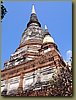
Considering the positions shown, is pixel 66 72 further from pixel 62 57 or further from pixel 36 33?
pixel 36 33

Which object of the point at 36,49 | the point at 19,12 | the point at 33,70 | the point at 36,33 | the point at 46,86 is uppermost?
the point at 19,12

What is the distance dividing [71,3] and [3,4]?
769 millimetres

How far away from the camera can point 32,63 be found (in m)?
2.77

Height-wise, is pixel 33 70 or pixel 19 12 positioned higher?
pixel 19 12

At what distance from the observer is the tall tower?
271 centimetres

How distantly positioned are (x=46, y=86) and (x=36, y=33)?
62 cm

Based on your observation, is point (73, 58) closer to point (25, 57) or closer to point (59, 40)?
point (59, 40)

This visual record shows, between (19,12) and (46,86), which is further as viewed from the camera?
(19,12)

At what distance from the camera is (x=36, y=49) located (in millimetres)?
2809

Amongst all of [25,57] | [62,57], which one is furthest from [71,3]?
[25,57]

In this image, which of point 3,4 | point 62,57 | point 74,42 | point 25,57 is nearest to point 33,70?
point 25,57

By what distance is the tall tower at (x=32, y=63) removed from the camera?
2713 mm

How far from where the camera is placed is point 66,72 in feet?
8.85

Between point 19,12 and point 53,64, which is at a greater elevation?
point 19,12
